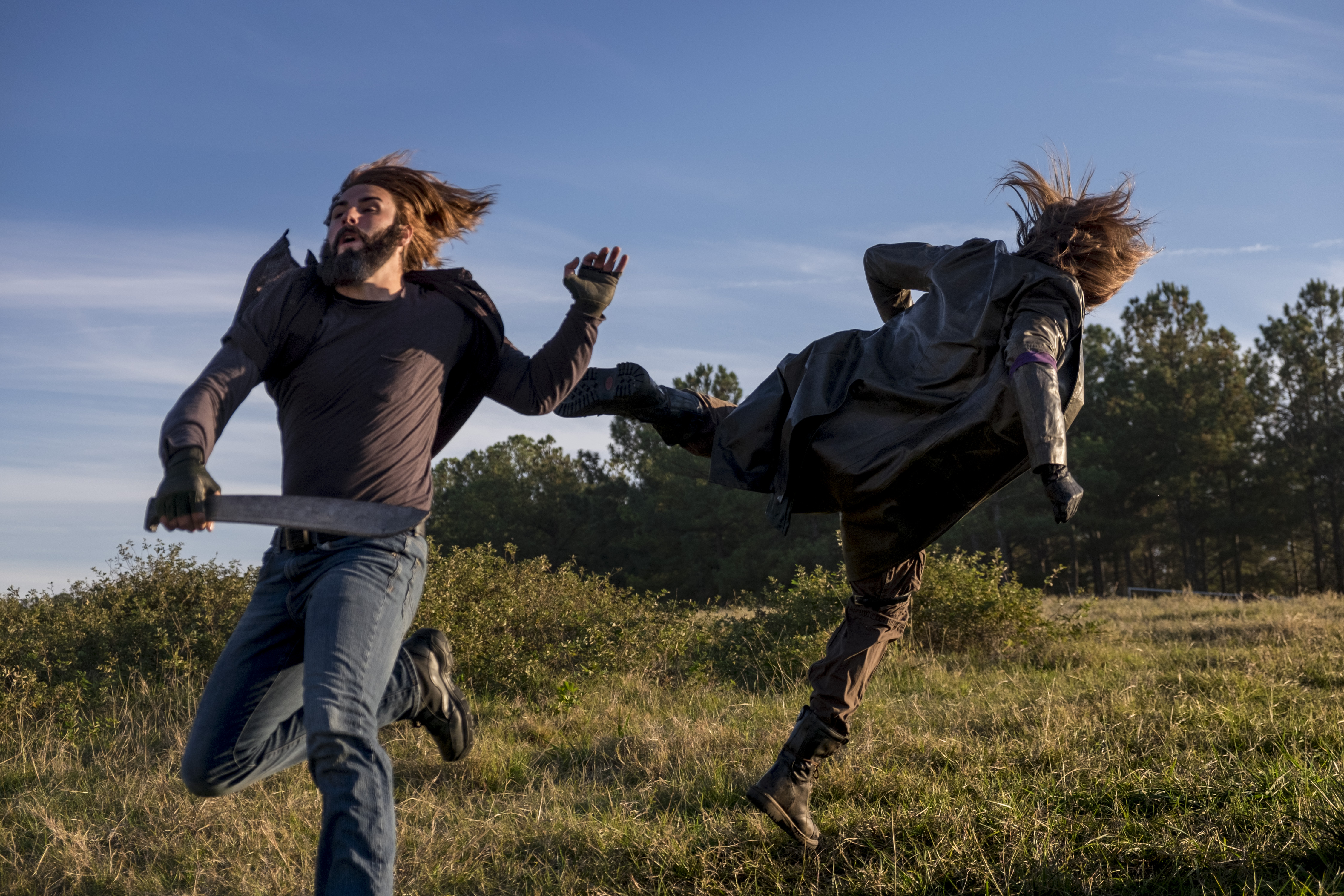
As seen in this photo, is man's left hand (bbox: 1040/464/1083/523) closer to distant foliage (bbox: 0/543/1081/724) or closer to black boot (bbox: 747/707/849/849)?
black boot (bbox: 747/707/849/849)

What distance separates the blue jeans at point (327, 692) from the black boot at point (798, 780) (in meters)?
1.36

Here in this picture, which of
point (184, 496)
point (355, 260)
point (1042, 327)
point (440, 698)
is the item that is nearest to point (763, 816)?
point (440, 698)

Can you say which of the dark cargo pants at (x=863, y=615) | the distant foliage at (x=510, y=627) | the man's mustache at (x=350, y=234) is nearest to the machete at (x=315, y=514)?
the man's mustache at (x=350, y=234)

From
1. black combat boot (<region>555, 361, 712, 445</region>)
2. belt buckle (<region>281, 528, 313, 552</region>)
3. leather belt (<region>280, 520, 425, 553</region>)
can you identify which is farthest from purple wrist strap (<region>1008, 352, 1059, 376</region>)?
belt buckle (<region>281, 528, 313, 552</region>)

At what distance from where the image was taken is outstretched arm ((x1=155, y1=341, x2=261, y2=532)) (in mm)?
2496

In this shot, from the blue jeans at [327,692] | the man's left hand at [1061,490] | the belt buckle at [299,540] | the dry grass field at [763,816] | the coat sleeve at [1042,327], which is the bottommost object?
the dry grass field at [763,816]

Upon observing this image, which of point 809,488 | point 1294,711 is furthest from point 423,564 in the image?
point 1294,711

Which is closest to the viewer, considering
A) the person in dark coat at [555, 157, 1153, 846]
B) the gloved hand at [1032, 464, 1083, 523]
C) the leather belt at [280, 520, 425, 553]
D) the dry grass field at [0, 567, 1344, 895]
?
the leather belt at [280, 520, 425, 553]

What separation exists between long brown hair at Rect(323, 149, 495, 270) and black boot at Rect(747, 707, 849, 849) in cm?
229

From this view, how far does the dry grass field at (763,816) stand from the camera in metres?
3.07

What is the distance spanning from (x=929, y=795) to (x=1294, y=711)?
2250mm

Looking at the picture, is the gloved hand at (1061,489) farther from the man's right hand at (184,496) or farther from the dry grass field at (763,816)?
the man's right hand at (184,496)

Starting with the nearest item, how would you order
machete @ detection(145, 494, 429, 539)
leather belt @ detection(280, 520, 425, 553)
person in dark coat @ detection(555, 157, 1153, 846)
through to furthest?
1. machete @ detection(145, 494, 429, 539)
2. leather belt @ detection(280, 520, 425, 553)
3. person in dark coat @ detection(555, 157, 1153, 846)

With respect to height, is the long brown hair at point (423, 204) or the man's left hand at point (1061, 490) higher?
the long brown hair at point (423, 204)
